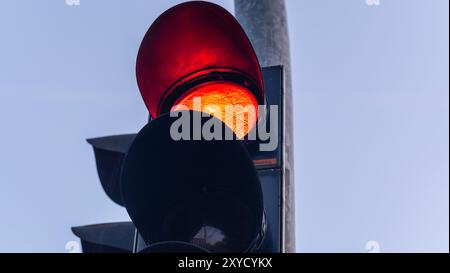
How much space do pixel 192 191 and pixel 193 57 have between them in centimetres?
41

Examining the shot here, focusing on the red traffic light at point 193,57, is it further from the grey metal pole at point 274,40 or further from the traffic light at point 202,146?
the grey metal pole at point 274,40

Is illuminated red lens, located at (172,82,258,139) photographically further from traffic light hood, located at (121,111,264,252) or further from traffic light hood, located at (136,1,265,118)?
traffic light hood, located at (121,111,264,252)

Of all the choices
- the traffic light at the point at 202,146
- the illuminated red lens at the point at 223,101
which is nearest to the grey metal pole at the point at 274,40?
the traffic light at the point at 202,146

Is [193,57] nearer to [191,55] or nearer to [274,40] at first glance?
[191,55]

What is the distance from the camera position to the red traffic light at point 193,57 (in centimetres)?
197

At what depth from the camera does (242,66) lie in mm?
1969

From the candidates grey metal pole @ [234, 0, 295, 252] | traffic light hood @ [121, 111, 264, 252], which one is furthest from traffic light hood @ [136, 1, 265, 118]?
grey metal pole @ [234, 0, 295, 252]

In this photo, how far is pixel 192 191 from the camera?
6.40 feet

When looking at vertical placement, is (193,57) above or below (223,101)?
above

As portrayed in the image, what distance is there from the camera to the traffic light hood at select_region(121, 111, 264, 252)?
183 cm

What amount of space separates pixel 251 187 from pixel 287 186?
0.35 meters

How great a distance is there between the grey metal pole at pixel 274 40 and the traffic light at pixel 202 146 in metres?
0.10

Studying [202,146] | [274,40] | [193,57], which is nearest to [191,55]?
[193,57]
